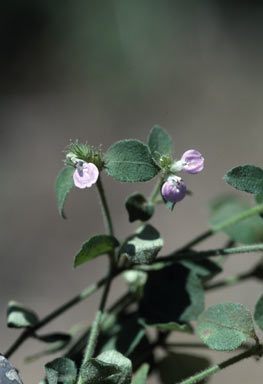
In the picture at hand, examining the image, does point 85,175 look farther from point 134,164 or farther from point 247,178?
point 247,178

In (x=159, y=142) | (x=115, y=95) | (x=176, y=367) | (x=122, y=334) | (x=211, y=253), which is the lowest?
(x=176, y=367)

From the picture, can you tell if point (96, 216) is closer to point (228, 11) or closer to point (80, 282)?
point (80, 282)

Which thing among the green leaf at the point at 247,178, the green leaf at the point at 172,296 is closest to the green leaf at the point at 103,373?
the green leaf at the point at 172,296

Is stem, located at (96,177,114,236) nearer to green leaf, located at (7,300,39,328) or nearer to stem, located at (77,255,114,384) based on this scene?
stem, located at (77,255,114,384)

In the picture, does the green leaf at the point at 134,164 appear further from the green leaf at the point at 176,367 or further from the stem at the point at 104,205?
the green leaf at the point at 176,367

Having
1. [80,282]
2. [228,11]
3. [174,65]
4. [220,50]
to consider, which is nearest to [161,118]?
[174,65]

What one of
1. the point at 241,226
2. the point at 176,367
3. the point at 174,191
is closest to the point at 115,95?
the point at 241,226
